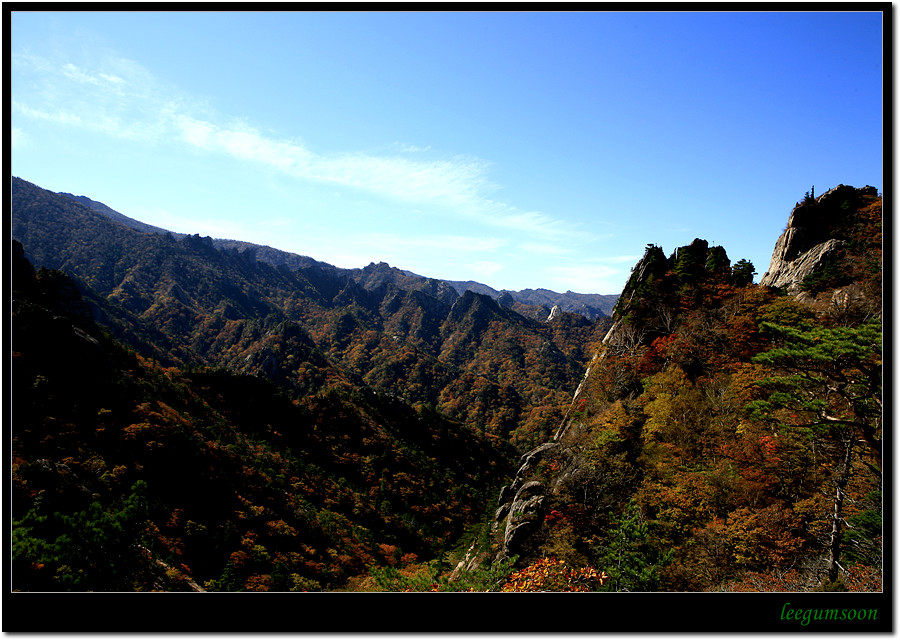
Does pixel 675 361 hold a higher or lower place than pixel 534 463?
higher

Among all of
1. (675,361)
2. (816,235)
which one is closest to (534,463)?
(675,361)

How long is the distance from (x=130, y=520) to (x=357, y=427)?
46066 mm

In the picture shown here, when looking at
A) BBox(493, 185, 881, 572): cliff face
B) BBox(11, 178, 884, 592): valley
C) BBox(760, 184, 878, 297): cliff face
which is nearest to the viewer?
BBox(11, 178, 884, 592): valley

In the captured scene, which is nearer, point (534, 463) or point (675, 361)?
point (675, 361)

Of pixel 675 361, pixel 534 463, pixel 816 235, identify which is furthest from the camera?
pixel 816 235

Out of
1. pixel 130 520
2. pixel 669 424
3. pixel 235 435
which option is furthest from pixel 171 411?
pixel 669 424

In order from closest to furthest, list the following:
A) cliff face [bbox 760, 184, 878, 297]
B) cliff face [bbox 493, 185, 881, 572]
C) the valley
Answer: the valley → cliff face [bbox 493, 185, 881, 572] → cliff face [bbox 760, 184, 878, 297]

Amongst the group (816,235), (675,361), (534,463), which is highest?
(816,235)

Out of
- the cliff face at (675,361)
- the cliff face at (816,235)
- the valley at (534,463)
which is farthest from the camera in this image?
the cliff face at (816,235)

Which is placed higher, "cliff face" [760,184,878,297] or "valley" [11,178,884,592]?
"cliff face" [760,184,878,297]

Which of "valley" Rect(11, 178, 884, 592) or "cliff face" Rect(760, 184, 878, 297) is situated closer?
"valley" Rect(11, 178, 884, 592)

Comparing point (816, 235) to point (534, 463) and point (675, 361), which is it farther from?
point (534, 463)

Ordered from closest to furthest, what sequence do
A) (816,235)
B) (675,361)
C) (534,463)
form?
(675,361)
(534,463)
(816,235)

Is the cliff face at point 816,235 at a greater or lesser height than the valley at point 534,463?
greater
